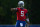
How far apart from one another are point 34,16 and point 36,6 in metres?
0.92

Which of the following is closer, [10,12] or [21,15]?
[21,15]

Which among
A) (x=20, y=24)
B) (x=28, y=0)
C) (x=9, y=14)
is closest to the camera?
(x=20, y=24)

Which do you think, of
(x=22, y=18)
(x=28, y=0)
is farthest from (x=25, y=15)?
(x=28, y=0)

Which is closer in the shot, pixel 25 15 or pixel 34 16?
pixel 25 15

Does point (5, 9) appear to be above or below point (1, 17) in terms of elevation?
above

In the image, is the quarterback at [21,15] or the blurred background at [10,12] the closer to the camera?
the quarterback at [21,15]

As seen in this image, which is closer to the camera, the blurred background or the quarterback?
the quarterback

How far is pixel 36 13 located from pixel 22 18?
7.12m

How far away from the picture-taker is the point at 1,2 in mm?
11039

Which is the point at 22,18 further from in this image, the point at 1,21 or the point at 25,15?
the point at 1,21

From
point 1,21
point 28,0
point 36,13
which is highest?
point 28,0

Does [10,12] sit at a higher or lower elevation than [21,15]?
higher

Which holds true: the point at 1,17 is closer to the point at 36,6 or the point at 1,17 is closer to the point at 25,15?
the point at 36,6

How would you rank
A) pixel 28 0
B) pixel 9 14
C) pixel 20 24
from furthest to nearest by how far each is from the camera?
pixel 9 14 < pixel 28 0 < pixel 20 24
